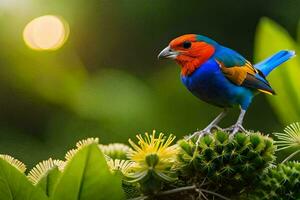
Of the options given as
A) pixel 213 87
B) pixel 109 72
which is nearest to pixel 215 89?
pixel 213 87

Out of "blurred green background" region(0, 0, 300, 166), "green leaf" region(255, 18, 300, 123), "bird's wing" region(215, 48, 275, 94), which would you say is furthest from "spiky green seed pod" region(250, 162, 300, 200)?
"blurred green background" region(0, 0, 300, 166)

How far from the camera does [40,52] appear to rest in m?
1.88

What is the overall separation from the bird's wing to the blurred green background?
777 mm

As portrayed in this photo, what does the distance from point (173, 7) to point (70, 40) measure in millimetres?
267

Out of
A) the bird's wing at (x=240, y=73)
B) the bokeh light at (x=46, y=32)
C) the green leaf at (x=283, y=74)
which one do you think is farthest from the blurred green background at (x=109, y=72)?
the bird's wing at (x=240, y=73)

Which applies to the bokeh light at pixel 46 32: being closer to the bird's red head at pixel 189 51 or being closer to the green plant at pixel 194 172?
the bird's red head at pixel 189 51

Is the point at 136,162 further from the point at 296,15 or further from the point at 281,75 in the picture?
the point at 296,15

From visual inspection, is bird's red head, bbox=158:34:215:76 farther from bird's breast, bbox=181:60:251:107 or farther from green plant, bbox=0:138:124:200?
green plant, bbox=0:138:124:200

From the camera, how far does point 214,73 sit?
0.90 m

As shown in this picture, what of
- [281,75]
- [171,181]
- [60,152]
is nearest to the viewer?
[171,181]

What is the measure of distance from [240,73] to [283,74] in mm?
353

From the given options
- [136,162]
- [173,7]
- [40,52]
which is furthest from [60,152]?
[136,162]

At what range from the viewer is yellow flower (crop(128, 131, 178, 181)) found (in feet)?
2.13

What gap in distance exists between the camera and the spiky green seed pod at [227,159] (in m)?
0.65
